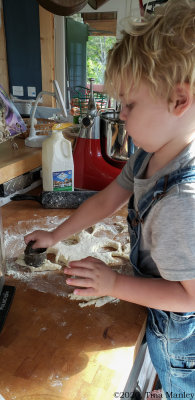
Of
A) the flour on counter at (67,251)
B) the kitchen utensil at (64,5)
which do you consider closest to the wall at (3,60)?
the kitchen utensil at (64,5)

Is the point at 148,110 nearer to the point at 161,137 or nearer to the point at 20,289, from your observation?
the point at 161,137

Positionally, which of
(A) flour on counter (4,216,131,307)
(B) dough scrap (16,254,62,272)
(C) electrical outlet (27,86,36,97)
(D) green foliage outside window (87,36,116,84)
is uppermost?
(D) green foliage outside window (87,36,116,84)

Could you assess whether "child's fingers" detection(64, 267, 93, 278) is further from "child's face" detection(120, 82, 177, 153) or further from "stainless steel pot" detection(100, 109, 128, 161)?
"stainless steel pot" detection(100, 109, 128, 161)

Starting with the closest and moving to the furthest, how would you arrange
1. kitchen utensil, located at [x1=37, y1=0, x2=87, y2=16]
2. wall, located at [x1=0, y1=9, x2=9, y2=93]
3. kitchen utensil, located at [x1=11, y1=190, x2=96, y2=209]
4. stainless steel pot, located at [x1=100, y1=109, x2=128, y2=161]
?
kitchen utensil, located at [x1=11, y1=190, x2=96, y2=209]
stainless steel pot, located at [x1=100, y1=109, x2=128, y2=161]
kitchen utensil, located at [x1=37, y1=0, x2=87, y2=16]
wall, located at [x1=0, y1=9, x2=9, y2=93]

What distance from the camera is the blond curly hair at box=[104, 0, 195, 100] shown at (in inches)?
17.1

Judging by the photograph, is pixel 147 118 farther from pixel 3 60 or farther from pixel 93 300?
pixel 3 60

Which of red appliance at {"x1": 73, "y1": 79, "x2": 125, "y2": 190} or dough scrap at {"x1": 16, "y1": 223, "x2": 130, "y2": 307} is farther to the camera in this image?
red appliance at {"x1": 73, "y1": 79, "x2": 125, "y2": 190}

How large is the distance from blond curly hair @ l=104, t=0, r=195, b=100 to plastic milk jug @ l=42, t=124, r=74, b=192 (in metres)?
0.56

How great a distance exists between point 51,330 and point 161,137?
404 mm

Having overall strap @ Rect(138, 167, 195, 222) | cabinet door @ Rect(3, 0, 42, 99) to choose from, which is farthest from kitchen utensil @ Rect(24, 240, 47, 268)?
cabinet door @ Rect(3, 0, 42, 99)

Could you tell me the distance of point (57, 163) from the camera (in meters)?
1.03

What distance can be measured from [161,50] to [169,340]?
1.82 feet

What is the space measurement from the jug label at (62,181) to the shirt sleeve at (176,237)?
0.62 meters

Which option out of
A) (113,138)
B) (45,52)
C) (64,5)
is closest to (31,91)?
(45,52)
